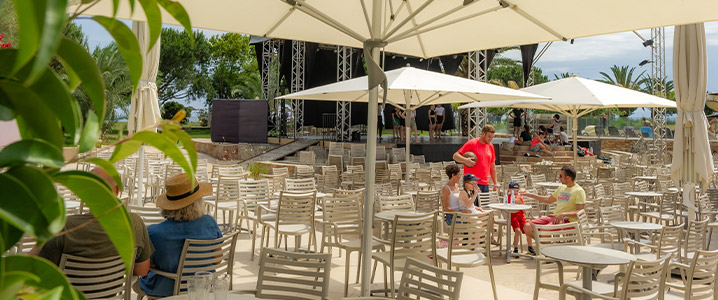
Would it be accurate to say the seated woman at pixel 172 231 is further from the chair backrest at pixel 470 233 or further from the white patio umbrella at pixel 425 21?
the chair backrest at pixel 470 233

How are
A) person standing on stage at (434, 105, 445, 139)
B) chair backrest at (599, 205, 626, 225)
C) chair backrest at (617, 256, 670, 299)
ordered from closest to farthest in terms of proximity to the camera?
chair backrest at (617, 256, 670, 299) → chair backrest at (599, 205, 626, 225) → person standing on stage at (434, 105, 445, 139)

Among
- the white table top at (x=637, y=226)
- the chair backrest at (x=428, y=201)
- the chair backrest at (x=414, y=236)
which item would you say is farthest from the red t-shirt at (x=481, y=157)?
the chair backrest at (x=414, y=236)

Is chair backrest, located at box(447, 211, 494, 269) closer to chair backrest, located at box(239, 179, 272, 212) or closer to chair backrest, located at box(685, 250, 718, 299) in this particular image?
chair backrest, located at box(685, 250, 718, 299)

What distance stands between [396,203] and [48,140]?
19.9 feet

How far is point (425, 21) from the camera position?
4.92 meters

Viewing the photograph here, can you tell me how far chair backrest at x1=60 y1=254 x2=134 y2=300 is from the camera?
9.91ft

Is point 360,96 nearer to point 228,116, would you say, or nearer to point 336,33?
point 336,33

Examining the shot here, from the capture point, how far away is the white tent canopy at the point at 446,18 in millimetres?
4105

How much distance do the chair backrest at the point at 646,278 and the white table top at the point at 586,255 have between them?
0.27 metres

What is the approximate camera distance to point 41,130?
0.47m

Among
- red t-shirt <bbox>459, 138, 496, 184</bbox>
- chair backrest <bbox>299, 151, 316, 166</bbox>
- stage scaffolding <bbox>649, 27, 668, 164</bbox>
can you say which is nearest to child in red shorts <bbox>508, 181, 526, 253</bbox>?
red t-shirt <bbox>459, 138, 496, 184</bbox>

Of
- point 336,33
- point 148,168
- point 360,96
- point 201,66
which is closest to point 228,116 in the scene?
point 148,168

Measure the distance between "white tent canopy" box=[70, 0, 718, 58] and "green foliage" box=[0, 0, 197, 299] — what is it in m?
3.30

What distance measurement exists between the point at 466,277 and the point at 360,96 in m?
3.41
